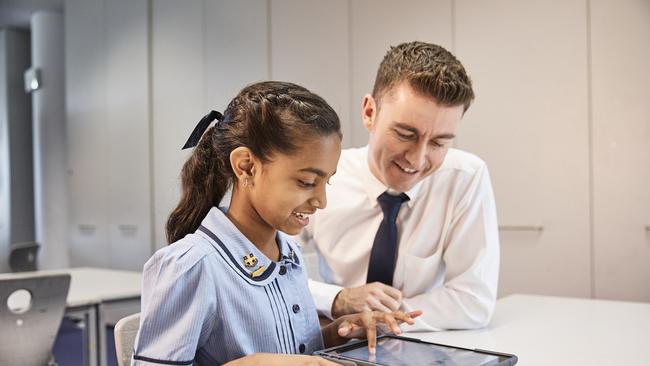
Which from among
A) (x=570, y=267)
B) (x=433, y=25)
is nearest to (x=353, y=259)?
(x=570, y=267)

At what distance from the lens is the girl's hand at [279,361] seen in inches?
33.9

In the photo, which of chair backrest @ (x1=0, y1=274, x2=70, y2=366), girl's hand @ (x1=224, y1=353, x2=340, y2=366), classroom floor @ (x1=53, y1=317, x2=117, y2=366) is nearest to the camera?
girl's hand @ (x1=224, y1=353, x2=340, y2=366)

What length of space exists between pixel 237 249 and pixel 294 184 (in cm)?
15

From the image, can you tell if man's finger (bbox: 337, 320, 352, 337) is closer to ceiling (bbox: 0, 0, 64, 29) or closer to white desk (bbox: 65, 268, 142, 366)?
white desk (bbox: 65, 268, 142, 366)

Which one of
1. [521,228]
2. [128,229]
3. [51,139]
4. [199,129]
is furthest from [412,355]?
[51,139]

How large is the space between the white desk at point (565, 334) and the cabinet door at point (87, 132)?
5042 mm

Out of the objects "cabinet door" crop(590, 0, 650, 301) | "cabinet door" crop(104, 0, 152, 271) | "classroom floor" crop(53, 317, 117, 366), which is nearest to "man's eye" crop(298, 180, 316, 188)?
"cabinet door" crop(590, 0, 650, 301)

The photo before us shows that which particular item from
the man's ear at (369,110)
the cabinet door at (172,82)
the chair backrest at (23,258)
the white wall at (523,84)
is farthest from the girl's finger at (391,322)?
the cabinet door at (172,82)

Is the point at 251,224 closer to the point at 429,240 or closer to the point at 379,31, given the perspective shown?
the point at 429,240

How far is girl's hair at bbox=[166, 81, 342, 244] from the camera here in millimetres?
1020

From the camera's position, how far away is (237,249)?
1.02 m

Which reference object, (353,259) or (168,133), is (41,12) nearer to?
(168,133)

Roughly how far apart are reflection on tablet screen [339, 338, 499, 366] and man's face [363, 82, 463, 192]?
55cm

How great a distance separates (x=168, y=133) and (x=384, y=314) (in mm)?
4631
